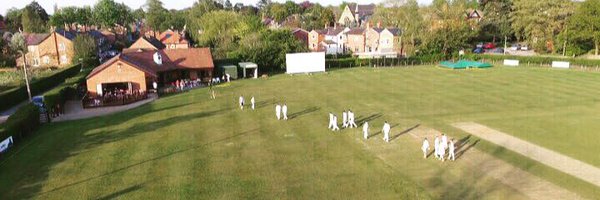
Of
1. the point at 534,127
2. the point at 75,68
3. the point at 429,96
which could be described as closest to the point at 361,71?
the point at 429,96

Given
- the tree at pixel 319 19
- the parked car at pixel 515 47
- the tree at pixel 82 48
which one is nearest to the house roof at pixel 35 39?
the tree at pixel 82 48

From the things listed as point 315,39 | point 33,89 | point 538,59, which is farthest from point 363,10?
point 33,89

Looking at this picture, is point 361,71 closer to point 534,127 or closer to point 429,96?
point 429,96

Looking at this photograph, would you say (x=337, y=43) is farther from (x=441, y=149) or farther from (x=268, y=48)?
(x=441, y=149)

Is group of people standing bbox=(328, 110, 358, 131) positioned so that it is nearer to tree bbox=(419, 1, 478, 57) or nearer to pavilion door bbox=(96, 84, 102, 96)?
pavilion door bbox=(96, 84, 102, 96)

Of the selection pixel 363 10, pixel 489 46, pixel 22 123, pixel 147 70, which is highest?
pixel 363 10

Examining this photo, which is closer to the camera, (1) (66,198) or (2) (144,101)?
(1) (66,198)

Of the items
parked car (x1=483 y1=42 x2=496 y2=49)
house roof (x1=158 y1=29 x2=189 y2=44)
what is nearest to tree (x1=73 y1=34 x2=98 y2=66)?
house roof (x1=158 y1=29 x2=189 y2=44)
